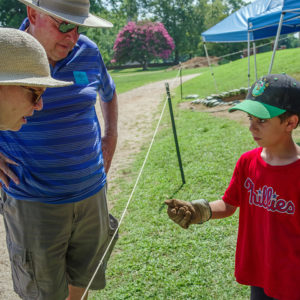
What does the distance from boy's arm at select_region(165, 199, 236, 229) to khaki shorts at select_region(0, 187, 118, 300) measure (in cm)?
56

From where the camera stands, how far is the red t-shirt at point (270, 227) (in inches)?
62.0

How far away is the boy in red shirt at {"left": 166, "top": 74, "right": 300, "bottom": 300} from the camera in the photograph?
158 cm

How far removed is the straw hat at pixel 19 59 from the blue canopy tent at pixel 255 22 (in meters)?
7.19

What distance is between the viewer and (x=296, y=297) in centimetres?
158

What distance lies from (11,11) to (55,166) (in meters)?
36.6

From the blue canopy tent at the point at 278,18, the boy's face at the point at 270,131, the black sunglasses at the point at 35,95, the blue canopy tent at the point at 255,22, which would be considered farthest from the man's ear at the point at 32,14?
the blue canopy tent at the point at 255,22

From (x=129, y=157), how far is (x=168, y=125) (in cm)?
258

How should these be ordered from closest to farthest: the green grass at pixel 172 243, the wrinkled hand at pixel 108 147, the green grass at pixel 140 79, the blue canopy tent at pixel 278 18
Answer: the wrinkled hand at pixel 108 147 < the green grass at pixel 172 243 < the blue canopy tent at pixel 278 18 < the green grass at pixel 140 79

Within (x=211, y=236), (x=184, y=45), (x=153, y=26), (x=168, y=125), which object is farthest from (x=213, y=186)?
(x=184, y=45)

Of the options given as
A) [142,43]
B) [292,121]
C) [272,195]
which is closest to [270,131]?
[292,121]

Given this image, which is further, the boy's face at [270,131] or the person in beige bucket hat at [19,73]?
the boy's face at [270,131]

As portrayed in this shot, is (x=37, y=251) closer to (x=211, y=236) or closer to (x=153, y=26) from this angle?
(x=211, y=236)

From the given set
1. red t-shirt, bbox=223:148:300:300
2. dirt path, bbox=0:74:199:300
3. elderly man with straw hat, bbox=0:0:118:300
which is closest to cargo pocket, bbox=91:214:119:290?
elderly man with straw hat, bbox=0:0:118:300

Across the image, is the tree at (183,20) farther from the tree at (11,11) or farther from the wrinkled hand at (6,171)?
the wrinkled hand at (6,171)
